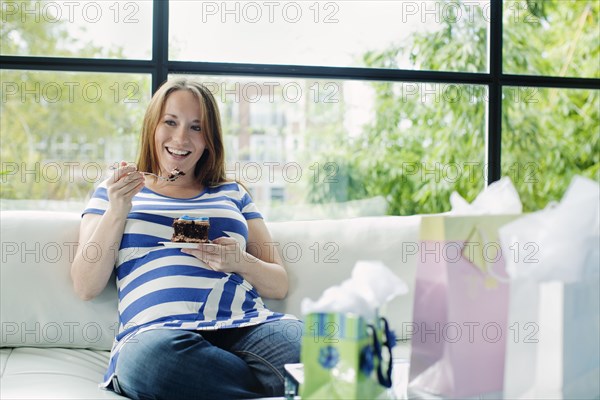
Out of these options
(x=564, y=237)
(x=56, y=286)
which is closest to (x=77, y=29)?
(x=56, y=286)

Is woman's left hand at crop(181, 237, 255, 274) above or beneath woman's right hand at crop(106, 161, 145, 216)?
beneath

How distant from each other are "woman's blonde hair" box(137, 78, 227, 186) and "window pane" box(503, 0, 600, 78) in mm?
1309

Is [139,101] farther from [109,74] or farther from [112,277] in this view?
[112,277]

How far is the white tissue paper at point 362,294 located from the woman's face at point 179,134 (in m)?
1.03

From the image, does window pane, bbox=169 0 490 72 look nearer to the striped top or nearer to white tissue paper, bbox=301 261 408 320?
the striped top

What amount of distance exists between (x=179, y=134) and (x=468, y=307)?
114cm

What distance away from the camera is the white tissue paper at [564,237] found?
43.3 inches

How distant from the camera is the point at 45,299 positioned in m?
1.89

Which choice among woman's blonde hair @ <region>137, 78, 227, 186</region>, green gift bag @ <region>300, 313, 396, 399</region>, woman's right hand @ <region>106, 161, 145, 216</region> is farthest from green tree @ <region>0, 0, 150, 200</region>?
green gift bag @ <region>300, 313, 396, 399</region>

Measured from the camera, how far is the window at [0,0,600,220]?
2393mm

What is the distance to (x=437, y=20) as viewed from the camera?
2.73 metres

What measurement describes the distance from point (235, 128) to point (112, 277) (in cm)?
86

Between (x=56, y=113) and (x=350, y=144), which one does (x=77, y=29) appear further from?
(x=350, y=144)

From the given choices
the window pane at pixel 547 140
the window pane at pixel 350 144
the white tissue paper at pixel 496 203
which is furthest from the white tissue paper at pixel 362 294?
the window pane at pixel 547 140
